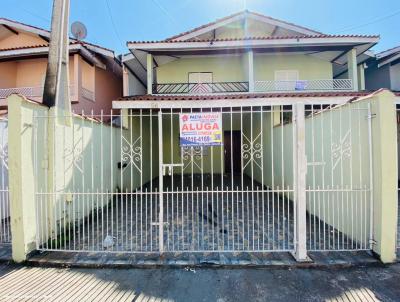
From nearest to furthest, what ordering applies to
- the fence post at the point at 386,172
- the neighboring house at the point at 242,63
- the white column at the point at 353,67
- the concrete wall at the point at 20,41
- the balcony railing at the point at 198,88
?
the fence post at the point at 386,172 → the white column at the point at 353,67 → the neighboring house at the point at 242,63 → the balcony railing at the point at 198,88 → the concrete wall at the point at 20,41

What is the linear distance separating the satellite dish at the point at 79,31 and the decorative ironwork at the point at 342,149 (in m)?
11.9

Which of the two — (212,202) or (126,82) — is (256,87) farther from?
(212,202)

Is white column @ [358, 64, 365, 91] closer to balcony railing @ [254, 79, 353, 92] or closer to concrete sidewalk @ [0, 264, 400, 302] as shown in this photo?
balcony railing @ [254, 79, 353, 92]

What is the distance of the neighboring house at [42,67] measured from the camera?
35.1ft

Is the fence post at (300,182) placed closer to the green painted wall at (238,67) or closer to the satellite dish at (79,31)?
the green painted wall at (238,67)

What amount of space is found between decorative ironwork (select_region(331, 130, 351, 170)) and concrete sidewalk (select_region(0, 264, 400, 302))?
1.75 m

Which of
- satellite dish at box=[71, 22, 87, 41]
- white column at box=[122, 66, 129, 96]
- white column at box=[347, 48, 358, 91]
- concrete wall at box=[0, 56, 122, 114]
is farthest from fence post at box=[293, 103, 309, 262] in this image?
satellite dish at box=[71, 22, 87, 41]

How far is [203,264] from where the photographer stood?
3.45 metres

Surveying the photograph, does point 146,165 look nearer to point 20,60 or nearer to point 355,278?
point 20,60

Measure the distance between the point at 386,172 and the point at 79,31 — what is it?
12977 millimetres

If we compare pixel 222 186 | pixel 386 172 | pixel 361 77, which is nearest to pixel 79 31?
pixel 222 186

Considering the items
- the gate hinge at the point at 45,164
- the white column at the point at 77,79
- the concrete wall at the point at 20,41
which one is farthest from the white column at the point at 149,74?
the gate hinge at the point at 45,164

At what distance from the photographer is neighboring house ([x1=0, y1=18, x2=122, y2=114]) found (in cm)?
1069

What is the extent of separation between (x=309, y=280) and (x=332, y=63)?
462 inches
